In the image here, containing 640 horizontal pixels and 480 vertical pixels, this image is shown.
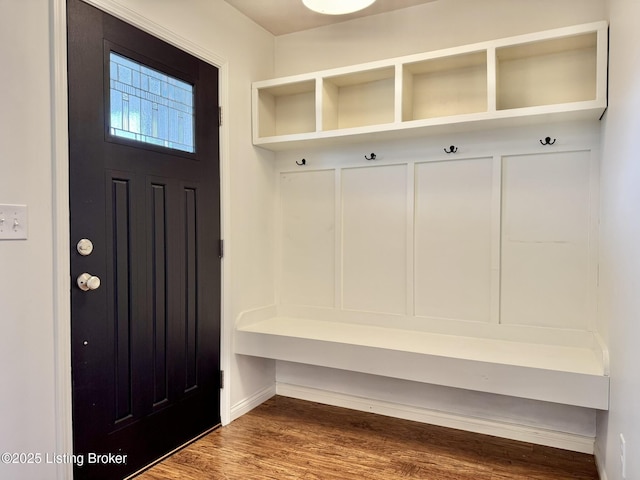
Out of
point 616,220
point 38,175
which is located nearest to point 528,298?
point 616,220

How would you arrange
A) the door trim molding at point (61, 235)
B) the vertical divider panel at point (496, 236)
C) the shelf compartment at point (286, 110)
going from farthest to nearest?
1. the shelf compartment at point (286, 110)
2. the vertical divider panel at point (496, 236)
3. the door trim molding at point (61, 235)

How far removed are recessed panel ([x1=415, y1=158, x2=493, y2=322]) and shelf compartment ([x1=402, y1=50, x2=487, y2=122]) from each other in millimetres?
323

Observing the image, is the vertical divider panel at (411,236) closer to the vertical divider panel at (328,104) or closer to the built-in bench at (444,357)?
the built-in bench at (444,357)

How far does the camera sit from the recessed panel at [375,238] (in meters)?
2.76

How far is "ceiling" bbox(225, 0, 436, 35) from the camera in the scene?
2.61 metres

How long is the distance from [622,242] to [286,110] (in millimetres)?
2211

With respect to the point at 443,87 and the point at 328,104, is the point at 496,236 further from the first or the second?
the point at 328,104

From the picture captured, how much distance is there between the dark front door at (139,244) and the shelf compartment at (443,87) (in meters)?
1.18

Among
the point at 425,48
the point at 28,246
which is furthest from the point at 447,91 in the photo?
the point at 28,246

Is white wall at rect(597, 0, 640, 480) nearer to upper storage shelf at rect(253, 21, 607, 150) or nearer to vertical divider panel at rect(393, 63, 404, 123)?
upper storage shelf at rect(253, 21, 607, 150)

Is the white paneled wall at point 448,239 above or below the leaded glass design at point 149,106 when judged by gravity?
below

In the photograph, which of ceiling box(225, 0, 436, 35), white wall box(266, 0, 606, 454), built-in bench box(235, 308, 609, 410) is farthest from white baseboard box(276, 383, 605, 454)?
ceiling box(225, 0, 436, 35)

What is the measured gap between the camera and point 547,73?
2.35 meters

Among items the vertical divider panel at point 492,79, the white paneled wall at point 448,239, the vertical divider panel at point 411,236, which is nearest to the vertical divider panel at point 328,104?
the white paneled wall at point 448,239
